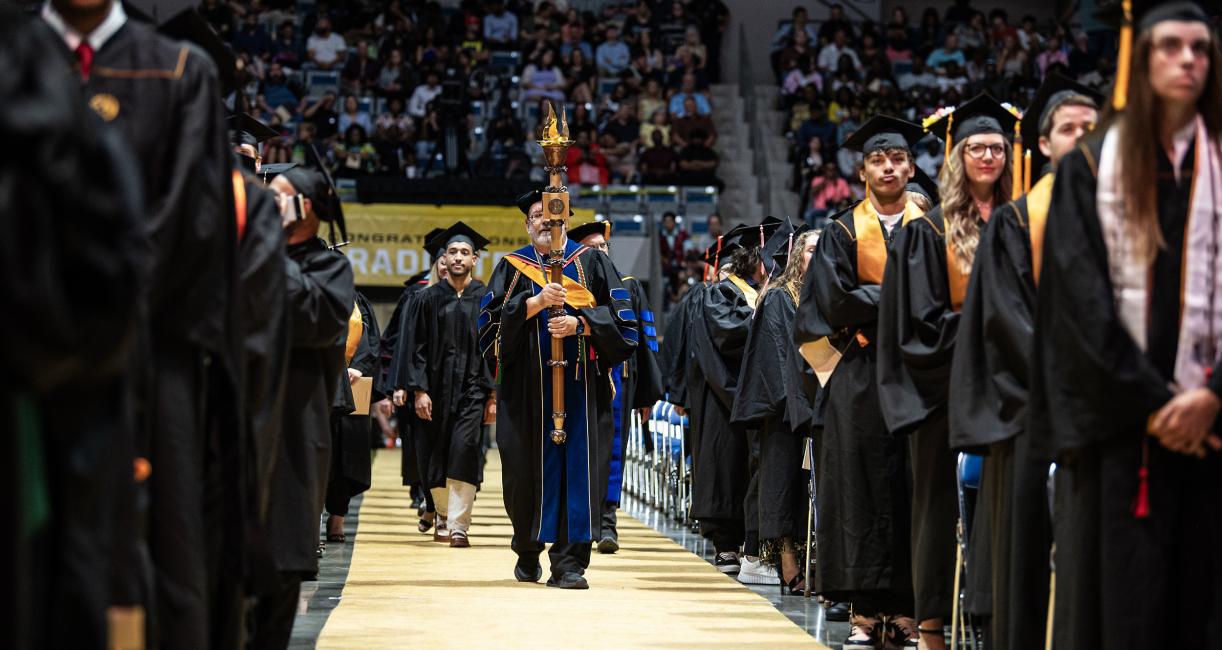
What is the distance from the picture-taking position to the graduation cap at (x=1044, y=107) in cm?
572

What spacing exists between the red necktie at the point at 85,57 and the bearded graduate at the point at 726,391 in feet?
23.2

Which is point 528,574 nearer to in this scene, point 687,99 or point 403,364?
point 403,364

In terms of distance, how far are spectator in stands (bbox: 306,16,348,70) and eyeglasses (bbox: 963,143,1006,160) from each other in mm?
18327

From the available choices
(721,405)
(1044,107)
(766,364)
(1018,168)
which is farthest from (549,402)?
(1044,107)

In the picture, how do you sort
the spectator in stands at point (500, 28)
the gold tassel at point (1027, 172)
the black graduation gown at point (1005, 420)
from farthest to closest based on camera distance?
the spectator in stands at point (500, 28)
the gold tassel at point (1027, 172)
the black graduation gown at point (1005, 420)

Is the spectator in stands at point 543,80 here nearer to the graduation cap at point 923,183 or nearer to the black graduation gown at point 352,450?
the black graduation gown at point 352,450

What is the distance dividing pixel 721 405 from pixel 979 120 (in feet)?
16.0

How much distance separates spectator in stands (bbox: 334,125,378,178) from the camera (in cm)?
2119

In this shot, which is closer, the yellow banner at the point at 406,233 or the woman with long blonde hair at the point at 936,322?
the woman with long blonde hair at the point at 936,322

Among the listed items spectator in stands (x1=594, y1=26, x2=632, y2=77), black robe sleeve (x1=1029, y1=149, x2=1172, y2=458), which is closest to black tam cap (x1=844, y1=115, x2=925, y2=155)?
black robe sleeve (x1=1029, y1=149, x2=1172, y2=458)

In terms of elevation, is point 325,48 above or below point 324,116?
above

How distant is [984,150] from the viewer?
6422 millimetres

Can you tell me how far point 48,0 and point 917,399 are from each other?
3.68 metres

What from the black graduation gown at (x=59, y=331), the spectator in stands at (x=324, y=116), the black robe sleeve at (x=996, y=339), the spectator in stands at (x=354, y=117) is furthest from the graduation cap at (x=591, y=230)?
the spectator in stands at (x=324, y=116)
